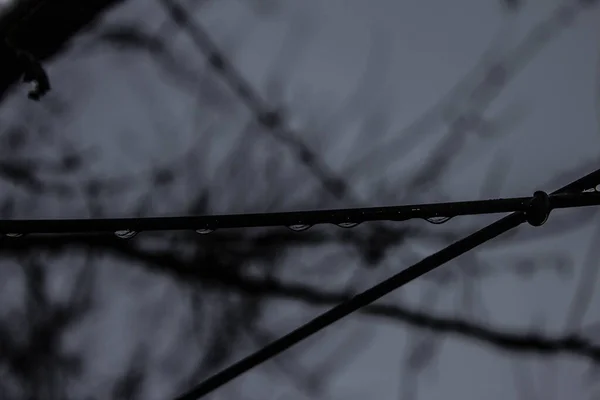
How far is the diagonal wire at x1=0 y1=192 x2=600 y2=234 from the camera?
114 centimetres

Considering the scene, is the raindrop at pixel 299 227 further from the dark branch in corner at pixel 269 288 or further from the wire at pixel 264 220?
the dark branch in corner at pixel 269 288

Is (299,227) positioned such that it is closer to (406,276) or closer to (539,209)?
(406,276)

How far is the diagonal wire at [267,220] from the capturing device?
3.73 feet

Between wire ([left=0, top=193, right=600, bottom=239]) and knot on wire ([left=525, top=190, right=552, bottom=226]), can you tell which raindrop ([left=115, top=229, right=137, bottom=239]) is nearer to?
wire ([left=0, top=193, right=600, bottom=239])

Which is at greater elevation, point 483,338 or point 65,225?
point 483,338

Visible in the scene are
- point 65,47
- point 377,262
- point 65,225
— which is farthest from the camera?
point 377,262

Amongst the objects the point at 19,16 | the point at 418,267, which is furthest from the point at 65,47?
the point at 418,267

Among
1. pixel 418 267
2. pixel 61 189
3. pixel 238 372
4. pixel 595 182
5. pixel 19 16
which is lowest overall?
pixel 238 372

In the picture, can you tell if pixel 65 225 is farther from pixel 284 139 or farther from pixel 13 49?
pixel 284 139

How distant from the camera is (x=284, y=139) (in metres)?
4.47

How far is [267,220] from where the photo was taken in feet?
3.79

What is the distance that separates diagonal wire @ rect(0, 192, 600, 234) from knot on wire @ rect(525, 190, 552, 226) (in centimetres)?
5

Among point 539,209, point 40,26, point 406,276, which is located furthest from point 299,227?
point 40,26

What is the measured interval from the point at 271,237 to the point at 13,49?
7.51ft
